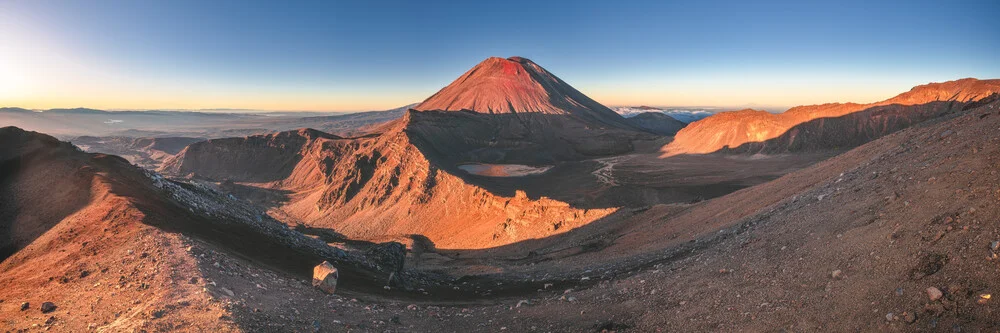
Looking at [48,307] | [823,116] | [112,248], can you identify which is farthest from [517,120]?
[48,307]

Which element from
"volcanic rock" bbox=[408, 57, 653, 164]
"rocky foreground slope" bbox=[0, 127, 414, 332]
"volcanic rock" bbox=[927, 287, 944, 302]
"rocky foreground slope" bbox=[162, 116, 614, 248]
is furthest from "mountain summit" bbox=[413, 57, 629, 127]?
"volcanic rock" bbox=[927, 287, 944, 302]

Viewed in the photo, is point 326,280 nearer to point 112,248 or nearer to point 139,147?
point 112,248

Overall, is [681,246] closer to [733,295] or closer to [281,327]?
[733,295]

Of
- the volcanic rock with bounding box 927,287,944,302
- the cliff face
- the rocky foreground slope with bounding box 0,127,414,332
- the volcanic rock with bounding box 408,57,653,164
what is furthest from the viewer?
the volcanic rock with bounding box 408,57,653,164

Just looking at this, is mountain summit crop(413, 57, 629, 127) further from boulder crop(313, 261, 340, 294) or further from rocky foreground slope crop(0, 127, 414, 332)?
boulder crop(313, 261, 340, 294)

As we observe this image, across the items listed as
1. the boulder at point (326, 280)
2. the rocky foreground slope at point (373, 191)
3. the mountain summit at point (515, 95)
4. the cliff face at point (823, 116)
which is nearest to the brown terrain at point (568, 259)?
the boulder at point (326, 280)

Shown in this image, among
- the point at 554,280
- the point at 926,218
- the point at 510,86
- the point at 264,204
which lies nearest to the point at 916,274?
the point at 926,218
